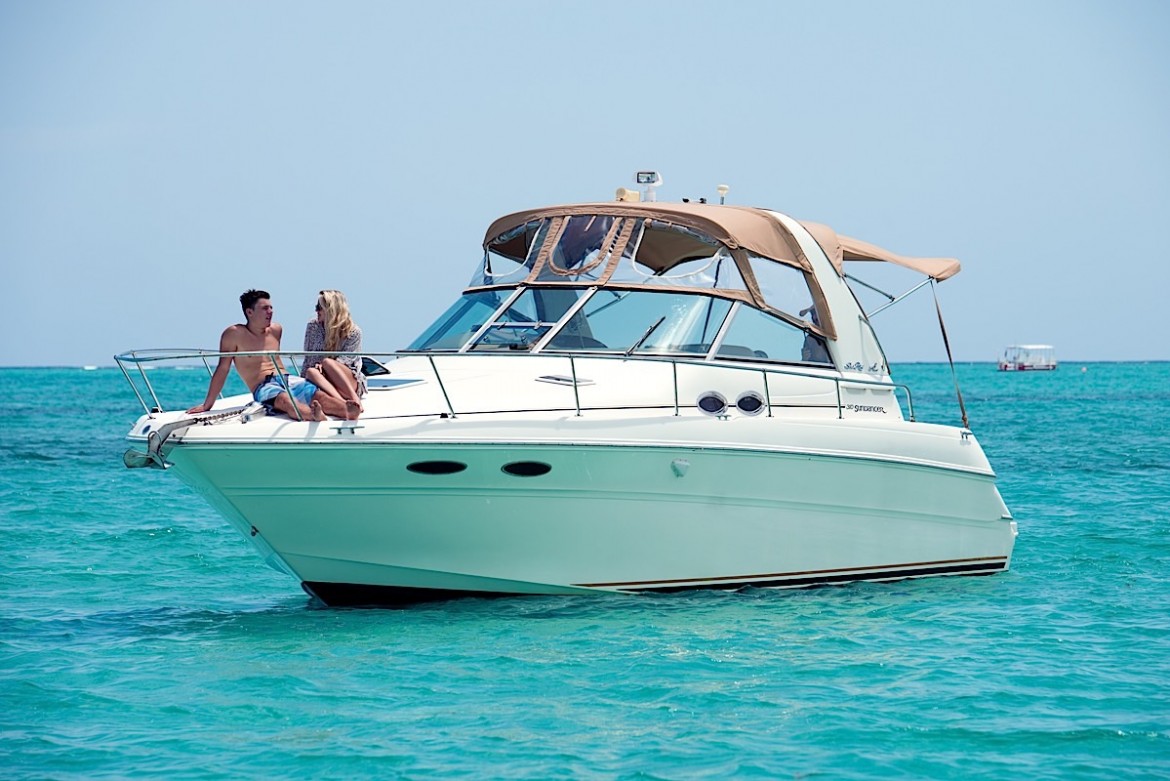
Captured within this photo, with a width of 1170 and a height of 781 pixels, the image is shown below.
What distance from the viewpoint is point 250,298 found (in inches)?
363

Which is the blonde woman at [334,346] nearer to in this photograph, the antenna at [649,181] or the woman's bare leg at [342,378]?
the woman's bare leg at [342,378]

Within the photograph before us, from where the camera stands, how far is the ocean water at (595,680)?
659cm

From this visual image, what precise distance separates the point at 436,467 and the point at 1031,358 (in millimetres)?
127760

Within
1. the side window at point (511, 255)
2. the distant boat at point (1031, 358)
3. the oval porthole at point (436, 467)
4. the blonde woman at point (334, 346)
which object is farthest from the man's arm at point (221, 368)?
the distant boat at point (1031, 358)

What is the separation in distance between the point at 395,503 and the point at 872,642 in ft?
10.7

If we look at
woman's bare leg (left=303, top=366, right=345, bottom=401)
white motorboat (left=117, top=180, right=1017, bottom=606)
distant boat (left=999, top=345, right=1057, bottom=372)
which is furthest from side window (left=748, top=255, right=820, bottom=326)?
distant boat (left=999, top=345, right=1057, bottom=372)

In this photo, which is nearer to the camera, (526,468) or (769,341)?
(526,468)

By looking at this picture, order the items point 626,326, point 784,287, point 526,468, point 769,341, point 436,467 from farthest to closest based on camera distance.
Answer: point 784,287, point 769,341, point 626,326, point 526,468, point 436,467

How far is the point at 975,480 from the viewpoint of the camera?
1053 cm

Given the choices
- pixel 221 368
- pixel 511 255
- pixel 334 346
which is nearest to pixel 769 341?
pixel 511 255

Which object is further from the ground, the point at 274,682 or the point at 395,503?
the point at 395,503

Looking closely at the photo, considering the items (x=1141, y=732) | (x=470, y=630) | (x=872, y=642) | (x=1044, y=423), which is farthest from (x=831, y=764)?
(x=1044, y=423)

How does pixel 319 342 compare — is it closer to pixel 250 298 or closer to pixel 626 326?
pixel 250 298

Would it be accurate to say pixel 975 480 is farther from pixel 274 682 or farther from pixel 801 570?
pixel 274 682
